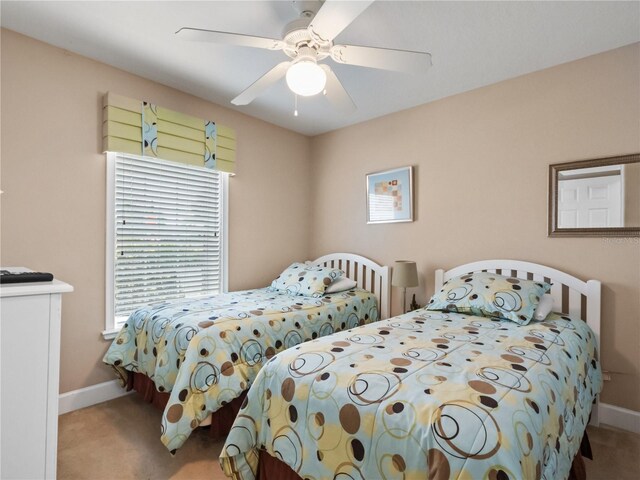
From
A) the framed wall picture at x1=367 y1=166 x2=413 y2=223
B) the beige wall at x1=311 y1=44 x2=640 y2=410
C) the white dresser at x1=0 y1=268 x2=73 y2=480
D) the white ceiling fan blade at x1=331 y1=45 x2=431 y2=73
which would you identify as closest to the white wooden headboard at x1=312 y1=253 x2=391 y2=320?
the beige wall at x1=311 y1=44 x2=640 y2=410

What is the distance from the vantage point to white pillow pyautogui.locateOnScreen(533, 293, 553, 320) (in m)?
2.15

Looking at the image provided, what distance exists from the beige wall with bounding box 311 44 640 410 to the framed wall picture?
0.26 feet

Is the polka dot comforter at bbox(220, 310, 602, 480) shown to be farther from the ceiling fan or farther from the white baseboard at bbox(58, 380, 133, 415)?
the white baseboard at bbox(58, 380, 133, 415)

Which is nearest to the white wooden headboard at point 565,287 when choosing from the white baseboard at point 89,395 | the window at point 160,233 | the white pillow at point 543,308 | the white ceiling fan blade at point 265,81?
the white pillow at point 543,308

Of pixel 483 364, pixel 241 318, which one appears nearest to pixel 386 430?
pixel 483 364

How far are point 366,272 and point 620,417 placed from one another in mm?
2182

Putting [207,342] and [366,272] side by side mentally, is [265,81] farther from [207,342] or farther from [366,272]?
[366,272]

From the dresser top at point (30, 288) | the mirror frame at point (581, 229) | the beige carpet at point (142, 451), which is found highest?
the mirror frame at point (581, 229)

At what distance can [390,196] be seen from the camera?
3.41 meters

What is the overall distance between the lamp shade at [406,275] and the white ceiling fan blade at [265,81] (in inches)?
70.4

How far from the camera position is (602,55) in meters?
2.32

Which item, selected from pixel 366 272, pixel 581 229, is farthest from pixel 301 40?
pixel 366 272

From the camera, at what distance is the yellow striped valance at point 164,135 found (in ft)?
8.29

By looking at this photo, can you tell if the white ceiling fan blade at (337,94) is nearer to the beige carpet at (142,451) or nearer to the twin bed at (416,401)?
the twin bed at (416,401)
